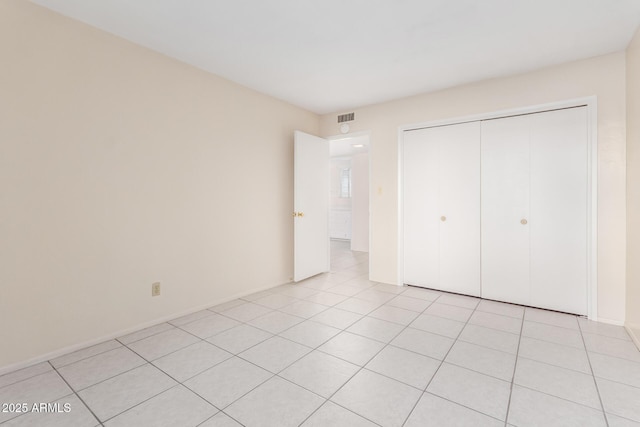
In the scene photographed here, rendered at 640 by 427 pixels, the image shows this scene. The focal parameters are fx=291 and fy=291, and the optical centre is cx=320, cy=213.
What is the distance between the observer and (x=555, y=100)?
9.69ft

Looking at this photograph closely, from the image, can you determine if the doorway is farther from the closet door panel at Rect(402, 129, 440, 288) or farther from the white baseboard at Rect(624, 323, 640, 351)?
the white baseboard at Rect(624, 323, 640, 351)

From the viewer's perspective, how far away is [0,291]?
76.2 inches

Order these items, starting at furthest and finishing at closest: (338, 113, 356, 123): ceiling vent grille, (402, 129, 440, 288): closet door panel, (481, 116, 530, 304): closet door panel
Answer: (338, 113, 356, 123): ceiling vent grille < (402, 129, 440, 288): closet door panel < (481, 116, 530, 304): closet door panel

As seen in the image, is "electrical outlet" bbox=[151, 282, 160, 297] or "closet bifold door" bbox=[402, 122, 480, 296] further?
"closet bifold door" bbox=[402, 122, 480, 296]

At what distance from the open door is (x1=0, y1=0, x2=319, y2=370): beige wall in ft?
2.35

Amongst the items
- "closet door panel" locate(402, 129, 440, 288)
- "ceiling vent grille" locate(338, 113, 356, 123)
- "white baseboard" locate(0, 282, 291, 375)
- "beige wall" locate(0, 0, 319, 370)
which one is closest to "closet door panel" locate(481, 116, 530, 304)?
"closet door panel" locate(402, 129, 440, 288)

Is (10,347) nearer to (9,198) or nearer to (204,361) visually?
(9,198)

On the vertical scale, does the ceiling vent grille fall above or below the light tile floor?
above

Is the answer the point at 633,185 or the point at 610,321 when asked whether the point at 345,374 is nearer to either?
the point at 610,321

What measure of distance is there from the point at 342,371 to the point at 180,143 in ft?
8.29

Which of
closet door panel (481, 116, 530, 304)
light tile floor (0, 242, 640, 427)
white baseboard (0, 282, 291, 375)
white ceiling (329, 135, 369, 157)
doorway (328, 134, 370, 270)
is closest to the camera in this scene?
light tile floor (0, 242, 640, 427)

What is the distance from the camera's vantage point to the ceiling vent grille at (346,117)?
4.38 meters

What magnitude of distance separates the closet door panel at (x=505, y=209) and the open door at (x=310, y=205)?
2.19 metres

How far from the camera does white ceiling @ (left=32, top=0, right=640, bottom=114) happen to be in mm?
2094
